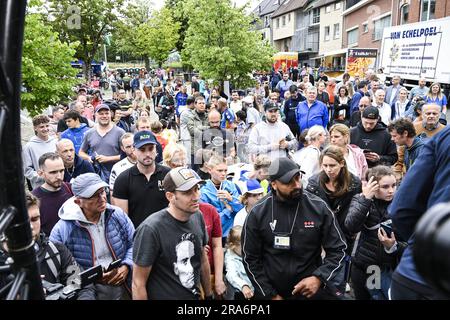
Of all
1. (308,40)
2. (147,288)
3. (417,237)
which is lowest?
(147,288)

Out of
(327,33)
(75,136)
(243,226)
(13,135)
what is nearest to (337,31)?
(327,33)

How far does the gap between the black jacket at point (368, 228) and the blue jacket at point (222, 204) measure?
4.68 ft

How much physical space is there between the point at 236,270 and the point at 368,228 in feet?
4.17

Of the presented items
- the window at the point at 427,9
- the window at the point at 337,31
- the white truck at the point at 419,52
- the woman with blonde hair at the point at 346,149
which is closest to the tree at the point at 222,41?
the woman with blonde hair at the point at 346,149

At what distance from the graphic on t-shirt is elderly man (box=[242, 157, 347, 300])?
46 centimetres

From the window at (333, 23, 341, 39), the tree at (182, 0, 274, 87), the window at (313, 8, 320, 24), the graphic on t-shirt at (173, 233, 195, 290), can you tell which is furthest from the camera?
the window at (313, 8, 320, 24)

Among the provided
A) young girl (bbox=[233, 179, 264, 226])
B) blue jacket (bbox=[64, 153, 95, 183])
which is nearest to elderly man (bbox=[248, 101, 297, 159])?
young girl (bbox=[233, 179, 264, 226])

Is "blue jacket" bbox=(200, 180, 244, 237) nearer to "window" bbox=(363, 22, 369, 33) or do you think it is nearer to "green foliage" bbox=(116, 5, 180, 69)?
"green foliage" bbox=(116, 5, 180, 69)

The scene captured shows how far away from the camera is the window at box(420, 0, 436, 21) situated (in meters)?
28.1

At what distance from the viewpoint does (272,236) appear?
10.2 feet

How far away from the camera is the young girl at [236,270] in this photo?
3413 mm
